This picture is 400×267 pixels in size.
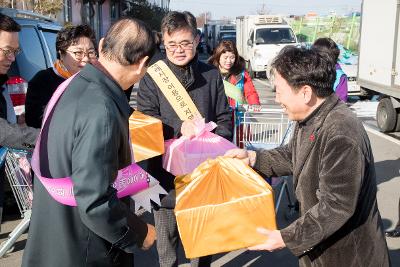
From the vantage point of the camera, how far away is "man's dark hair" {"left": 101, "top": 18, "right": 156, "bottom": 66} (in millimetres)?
1983

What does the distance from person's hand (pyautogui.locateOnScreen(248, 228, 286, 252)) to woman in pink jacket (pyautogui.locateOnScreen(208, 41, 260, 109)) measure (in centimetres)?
357

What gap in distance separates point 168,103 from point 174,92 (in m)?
0.09

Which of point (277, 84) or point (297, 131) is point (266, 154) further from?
point (277, 84)

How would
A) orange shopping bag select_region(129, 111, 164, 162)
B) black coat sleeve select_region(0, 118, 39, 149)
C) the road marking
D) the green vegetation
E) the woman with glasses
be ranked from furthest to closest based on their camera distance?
the green vegetation → the road marking → the woman with glasses → black coat sleeve select_region(0, 118, 39, 149) → orange shopping bag select_region(129, 111, 164, 162)

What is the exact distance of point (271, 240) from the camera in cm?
228

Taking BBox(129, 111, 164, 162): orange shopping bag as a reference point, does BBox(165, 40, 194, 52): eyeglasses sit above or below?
above

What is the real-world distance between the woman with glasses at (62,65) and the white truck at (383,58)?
717 centimetres

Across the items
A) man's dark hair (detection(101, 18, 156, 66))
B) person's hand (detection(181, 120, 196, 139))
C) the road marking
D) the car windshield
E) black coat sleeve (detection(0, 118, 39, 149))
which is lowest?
the road marking

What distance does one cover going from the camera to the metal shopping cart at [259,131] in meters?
4.79

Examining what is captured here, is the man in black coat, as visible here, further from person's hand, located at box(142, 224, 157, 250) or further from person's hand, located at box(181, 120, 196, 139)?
person's hand, located at box(181, 120, 196, 139)

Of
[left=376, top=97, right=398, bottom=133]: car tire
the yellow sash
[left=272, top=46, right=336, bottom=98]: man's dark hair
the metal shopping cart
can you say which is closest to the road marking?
[left=376, top=97, right=398, bottom=133]: car tire

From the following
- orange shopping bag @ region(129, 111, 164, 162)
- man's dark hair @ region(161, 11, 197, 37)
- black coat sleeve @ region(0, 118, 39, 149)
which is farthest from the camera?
black coat sleeve @ region(0, 118, 39, 149)

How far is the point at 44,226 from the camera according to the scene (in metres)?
2.06

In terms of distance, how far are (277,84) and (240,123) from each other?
2615mm
